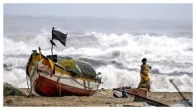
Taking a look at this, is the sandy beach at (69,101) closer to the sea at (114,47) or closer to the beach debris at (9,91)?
the beach debris at (9,91)

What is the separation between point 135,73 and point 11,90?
19.5 feet

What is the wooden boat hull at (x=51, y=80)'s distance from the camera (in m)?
12.7

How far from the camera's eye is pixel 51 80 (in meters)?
12.8

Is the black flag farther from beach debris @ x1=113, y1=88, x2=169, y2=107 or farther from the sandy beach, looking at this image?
beach debris @ x1=113, y1=88, x2=169, y2=107

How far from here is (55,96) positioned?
43.0 feet

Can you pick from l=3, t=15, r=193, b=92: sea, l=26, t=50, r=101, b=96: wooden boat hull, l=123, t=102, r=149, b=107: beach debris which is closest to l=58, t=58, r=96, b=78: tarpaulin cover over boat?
l=26, t=50, r=101, b=96: wooden boat hull

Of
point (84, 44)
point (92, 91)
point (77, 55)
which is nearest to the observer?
point (92, 91)

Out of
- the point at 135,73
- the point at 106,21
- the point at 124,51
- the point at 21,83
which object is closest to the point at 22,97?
the point at 21,83

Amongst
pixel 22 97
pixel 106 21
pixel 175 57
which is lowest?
pixel 22 97

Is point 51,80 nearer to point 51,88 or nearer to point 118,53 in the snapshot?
point 51,88

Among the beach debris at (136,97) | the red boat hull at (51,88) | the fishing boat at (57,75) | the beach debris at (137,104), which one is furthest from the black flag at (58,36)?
the beach debris at (137,104)

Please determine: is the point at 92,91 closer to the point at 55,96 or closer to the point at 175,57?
the point at 55,96

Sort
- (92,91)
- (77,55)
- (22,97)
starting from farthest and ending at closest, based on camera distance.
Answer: (77,55), (92,91), (22,97)

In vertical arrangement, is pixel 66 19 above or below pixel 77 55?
above
